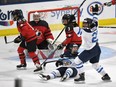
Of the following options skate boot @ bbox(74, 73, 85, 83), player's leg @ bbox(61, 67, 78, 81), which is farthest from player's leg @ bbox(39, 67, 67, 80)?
skate boot @ bbox(74, 73, 85, 83)

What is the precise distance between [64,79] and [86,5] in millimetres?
5217

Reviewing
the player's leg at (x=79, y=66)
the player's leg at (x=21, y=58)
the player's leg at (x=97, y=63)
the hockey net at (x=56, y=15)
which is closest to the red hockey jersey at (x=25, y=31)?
the player's leg at (x=21, y=58)

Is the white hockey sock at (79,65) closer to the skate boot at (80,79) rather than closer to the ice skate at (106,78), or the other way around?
the skate boot at (80,79)

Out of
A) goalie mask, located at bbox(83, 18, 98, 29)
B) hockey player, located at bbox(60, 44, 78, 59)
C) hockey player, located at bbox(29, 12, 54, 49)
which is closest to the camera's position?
goalie mask, located at bbox(83, 18, 98, 29)

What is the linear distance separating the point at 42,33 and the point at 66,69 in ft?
4.49

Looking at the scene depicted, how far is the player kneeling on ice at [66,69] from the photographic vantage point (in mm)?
5418

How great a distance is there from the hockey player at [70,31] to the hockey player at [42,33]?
0.87 metres

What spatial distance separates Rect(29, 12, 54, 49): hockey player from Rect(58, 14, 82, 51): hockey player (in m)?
0.87

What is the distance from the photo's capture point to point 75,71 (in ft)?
18.2

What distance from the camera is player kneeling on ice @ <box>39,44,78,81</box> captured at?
17.8 feet

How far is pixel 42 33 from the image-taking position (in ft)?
22.3

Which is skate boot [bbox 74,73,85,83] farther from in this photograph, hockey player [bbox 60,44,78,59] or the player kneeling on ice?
hockey player [bbox 60,44,78,59]

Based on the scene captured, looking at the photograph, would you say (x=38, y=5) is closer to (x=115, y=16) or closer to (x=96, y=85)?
(x=115, y=16)

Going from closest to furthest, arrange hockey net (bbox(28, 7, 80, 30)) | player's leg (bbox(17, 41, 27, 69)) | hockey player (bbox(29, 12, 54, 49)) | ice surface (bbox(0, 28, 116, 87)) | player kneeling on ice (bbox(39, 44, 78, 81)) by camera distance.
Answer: ice surface (bbox(0, 28, 116, 87)), player kneeling on ice (bbox(39, 44, 78, 81)), player's leg (bbox(17, 41, 27, 69)), hockey player (bbox(29, 12, 54, 49)), hockey net (bbox(28, 7, 80, 30))
